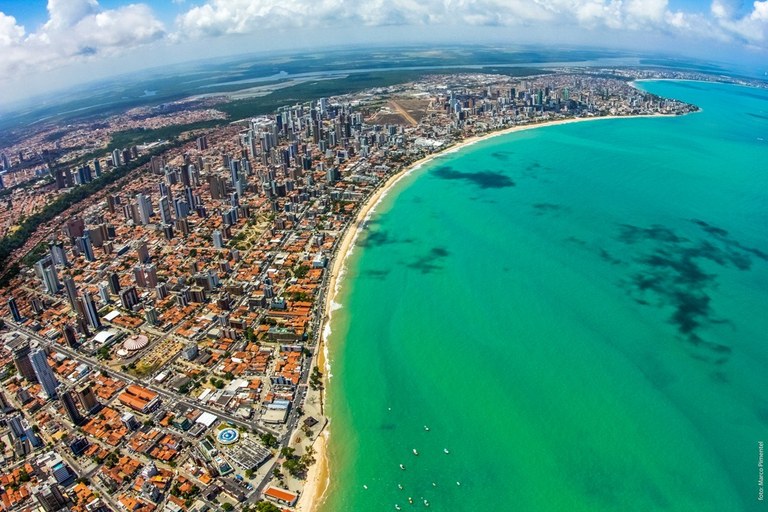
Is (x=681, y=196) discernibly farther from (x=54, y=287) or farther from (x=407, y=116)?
(x=54, y=287)

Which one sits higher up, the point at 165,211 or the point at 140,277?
the point at 165,211

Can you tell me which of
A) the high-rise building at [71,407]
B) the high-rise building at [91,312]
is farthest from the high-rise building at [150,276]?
the high-rise building at [71,407]

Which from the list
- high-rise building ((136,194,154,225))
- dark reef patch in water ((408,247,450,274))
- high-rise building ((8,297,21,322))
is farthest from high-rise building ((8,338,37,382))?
dark reef patch in water ((408,247,450,274))

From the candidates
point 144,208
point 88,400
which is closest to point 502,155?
point 144,208

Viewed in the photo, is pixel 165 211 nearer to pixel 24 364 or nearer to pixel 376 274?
pixel 24 364

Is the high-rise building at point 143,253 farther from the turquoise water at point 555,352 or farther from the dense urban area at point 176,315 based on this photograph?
the turquoise water at point 555,352

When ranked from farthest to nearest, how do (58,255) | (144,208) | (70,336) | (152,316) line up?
(144,208) < (58,255) < (152,316) < (70,336)

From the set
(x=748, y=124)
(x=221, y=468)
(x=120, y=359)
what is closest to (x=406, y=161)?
(x=120, y=359)
